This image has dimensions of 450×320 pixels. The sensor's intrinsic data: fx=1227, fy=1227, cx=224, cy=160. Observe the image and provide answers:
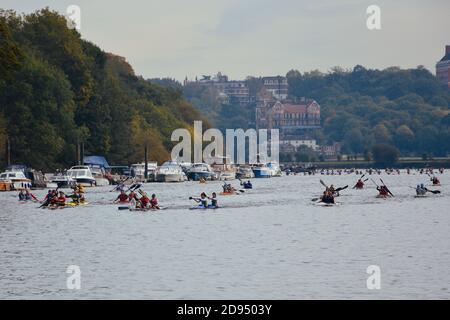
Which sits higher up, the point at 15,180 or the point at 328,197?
the point at 15,180

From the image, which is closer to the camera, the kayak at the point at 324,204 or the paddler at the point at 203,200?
the paddler at the point at 203,200

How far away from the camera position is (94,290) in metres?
51.2

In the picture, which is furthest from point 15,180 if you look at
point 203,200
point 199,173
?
point 199,173

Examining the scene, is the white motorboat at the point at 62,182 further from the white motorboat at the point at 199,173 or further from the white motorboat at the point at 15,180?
the white motorboat at the point at 199,173

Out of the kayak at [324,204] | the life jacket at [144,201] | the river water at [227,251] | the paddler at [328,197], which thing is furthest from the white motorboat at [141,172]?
the life jacket at [144,201]

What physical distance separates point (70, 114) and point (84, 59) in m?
16.3

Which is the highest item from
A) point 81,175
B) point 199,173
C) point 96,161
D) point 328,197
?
point 96,161

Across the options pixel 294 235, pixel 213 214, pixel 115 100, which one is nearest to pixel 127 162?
pixel 115 100

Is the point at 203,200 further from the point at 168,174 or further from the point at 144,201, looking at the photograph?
the point at 168,174

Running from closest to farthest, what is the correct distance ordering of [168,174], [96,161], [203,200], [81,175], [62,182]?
[203,200], [62,182], [81,175], [96,161], [168,174]

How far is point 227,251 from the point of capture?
217ft

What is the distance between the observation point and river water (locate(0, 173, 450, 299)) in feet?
168

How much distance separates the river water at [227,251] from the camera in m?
51.2
